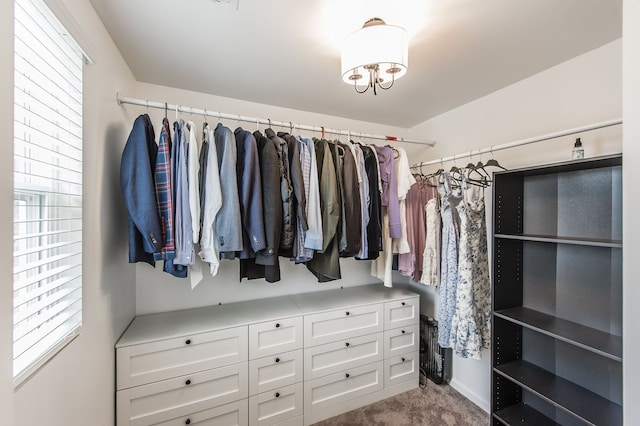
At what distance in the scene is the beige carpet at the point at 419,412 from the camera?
185cm

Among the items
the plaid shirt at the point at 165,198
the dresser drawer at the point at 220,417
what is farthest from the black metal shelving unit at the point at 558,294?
the plaid shirt at the point at 165,198

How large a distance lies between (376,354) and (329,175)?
4.74ft

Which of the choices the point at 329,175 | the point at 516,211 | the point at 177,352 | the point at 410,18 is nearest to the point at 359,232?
the point at 329,175

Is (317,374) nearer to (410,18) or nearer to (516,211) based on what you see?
(516,211)

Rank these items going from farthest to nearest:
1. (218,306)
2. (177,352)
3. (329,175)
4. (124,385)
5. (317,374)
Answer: (218,306) < (317,374) < (329,175) < (177,352) < (124,385)

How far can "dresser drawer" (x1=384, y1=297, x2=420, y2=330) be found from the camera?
6.93 feet

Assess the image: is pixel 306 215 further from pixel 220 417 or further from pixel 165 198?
pixel 220 417

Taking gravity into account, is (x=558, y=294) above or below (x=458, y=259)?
below

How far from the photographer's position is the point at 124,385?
1.44 metres

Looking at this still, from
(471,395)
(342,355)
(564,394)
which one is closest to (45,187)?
(342,355)

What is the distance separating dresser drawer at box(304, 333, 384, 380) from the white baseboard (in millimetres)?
716

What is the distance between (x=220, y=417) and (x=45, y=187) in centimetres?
154

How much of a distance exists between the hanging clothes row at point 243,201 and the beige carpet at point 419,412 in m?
1.11

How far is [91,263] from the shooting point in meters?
1.18
